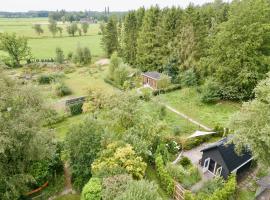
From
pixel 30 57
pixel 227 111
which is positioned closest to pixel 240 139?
pixel 227 111

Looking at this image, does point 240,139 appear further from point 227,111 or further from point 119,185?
point 227,111

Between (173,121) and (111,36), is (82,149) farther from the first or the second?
(111,36)

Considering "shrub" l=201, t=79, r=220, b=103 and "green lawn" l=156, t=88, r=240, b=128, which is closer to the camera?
"green lawn" l=156, t=88, r=240, b=128

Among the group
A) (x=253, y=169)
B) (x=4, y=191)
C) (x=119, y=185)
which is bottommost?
(x=253, y=169)

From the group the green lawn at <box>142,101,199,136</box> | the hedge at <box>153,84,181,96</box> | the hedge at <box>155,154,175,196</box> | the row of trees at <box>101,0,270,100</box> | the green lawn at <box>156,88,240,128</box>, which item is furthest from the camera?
the hedge at <box>153,84,181,96</box>

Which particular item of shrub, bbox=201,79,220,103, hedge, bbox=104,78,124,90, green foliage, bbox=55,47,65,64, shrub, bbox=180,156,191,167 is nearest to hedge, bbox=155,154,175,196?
shrub, bbox=180,156,191,167

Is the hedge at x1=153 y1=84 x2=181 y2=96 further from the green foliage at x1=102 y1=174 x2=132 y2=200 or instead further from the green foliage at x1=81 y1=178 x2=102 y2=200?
the green foliage at x1=81 y1=178 x2=102 y2=200
